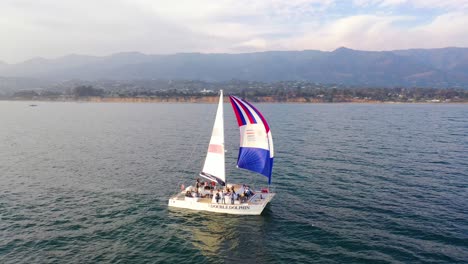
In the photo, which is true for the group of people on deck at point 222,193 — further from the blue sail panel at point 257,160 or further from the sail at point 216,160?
the blue sail panel at point 257,160

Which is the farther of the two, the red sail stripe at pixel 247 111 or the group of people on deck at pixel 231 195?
the group of people on deck at pixel 231 195

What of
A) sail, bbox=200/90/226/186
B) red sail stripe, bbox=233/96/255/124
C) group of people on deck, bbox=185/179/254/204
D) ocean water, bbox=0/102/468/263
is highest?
red sail stripe, bbox=233/96/255/124

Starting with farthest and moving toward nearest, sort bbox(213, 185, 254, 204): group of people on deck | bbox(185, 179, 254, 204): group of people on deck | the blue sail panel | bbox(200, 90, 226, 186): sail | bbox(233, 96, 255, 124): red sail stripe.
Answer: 1. bbox(200, 90, 226, 186): sail
2. the blue sail panel
3. bbox(185, 179, 254, 204): group of people on deck
4. bbox(213, 185, 254, 204): group of people on deck
5. bbox(233, 96, 255, 124): red sail stripe

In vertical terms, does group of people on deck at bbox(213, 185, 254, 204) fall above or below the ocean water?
above

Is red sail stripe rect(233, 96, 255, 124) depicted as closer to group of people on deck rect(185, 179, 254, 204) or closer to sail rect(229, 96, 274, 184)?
sail rect(229, 96, 274, 184)

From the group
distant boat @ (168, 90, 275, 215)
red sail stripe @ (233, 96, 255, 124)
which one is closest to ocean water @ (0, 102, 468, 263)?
distant boat @ (168, 90, 275, 215)

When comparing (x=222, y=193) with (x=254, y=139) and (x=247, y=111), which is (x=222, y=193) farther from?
(x=247, y=111)

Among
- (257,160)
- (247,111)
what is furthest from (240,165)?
(247,111)

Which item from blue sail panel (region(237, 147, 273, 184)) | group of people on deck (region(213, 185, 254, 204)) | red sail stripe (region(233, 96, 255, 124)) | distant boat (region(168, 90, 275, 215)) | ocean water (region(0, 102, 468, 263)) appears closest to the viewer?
ocean water (region(0, 102, 468, 263))

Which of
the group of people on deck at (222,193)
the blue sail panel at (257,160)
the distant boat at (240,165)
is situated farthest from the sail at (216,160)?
the blue sail panel at (257,160)
